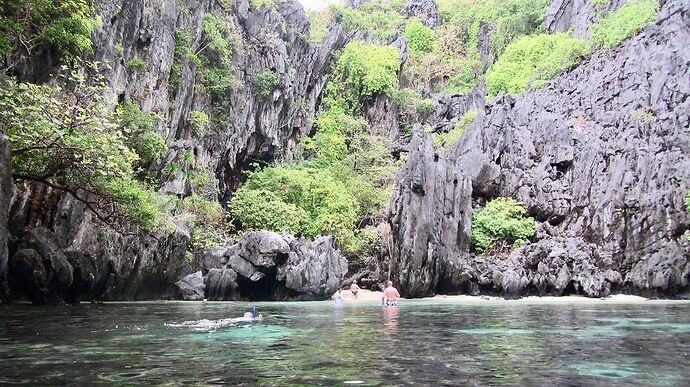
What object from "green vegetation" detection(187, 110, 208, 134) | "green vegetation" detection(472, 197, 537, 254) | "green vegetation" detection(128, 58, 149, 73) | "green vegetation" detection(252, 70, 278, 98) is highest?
"green vegetation" detection(252, 70, 278, 98)

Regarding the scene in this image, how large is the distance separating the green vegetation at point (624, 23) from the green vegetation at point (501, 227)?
18.5 m

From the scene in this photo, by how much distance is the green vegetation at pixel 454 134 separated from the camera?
4534cm

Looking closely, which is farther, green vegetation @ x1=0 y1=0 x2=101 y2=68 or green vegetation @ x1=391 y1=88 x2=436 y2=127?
green vegetation @ x1=391 y1=88 x2=436 y2=127

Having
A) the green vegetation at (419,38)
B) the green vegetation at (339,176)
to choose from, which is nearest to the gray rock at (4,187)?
the green vegetation at (339,176)

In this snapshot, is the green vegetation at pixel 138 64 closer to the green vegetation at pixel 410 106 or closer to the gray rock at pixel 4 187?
the gray rock at pixel 4 187

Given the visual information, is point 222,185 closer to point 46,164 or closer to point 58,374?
point 46,164

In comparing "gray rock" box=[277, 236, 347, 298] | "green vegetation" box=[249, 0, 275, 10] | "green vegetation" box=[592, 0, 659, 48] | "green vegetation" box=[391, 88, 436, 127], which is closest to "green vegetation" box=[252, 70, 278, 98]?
"green vegetation" box=[249, 0, 275, 10]

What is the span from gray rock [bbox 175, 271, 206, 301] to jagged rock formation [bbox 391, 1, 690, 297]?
38.0 ft

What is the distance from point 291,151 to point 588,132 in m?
25.0

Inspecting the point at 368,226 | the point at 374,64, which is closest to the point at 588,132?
the point at 368,226

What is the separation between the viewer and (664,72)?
124 ft

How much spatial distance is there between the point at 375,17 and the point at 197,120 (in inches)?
1450

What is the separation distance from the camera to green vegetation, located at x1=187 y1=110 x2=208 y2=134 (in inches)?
1337

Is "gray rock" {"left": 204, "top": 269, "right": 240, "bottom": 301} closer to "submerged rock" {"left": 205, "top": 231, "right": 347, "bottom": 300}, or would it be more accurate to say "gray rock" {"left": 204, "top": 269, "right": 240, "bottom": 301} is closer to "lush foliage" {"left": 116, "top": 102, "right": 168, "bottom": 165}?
"submerged rock" {"left": 205, "top": 231, "right": 347, "bottom": 300}
